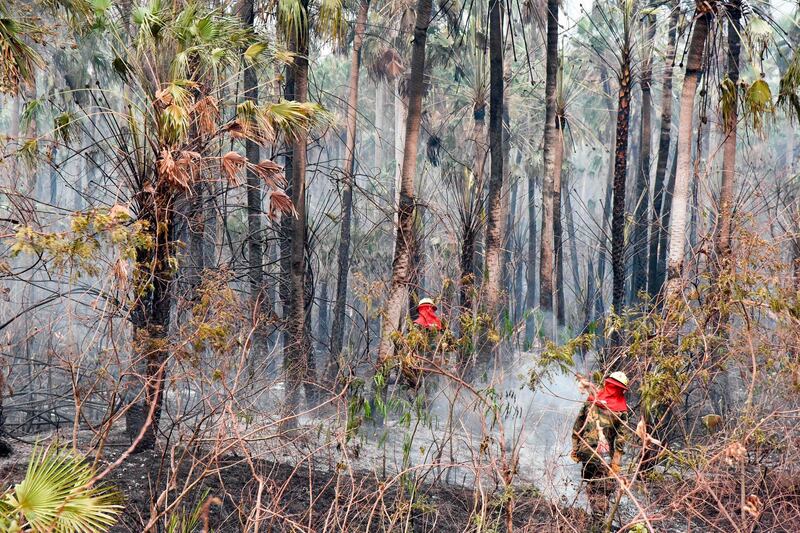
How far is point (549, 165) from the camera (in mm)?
19188

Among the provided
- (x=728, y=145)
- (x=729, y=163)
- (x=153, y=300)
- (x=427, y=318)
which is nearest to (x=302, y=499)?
(x=427, y=318)

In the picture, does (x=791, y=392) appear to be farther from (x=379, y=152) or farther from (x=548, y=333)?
(x=379, y=152)

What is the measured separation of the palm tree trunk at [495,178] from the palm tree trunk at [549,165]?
1873 mm

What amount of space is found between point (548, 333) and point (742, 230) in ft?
36.3

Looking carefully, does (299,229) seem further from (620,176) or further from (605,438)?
(605,438)

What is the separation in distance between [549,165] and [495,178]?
132 inches

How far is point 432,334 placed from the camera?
→ 1177 cm

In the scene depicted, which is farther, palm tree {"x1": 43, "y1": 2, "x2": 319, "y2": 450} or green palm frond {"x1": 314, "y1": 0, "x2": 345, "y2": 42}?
green palm frond {"x1": 314, "y1": 0, "x2": 345, "y2": 42}

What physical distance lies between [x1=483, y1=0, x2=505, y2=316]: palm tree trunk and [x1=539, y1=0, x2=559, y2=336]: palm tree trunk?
1.87 m

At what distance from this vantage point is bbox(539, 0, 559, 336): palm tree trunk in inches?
723

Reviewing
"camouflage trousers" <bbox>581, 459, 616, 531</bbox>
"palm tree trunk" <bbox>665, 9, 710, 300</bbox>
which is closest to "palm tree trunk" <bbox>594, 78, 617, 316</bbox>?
"palm tree trunk" <bbox>665, 9, 710, 300</bbox>

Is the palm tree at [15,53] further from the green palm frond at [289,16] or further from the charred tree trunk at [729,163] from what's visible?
the charred tree trunk at [729,163]

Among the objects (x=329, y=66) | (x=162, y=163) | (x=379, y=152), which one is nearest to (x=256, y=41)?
(x=162, y=163)

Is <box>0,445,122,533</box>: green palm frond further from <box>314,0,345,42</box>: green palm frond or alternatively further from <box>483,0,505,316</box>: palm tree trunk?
<box>483,0,505,316</box>: palm tree trunk
